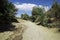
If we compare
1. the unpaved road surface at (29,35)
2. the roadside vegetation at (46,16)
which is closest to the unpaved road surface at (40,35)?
the unpaved road surface at (29,35)

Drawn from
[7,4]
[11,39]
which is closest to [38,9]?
[7,4]

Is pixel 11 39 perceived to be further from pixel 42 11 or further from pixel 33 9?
pixel 33 9

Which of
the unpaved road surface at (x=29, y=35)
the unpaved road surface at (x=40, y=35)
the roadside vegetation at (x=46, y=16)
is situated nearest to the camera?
the unpaved road surface at (x=29, y=35)

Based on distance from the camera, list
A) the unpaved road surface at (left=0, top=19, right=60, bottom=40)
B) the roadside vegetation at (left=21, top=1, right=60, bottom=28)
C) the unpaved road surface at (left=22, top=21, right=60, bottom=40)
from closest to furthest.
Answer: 1. the unpaved road surface at (left=0, top=19, right=60, bottom=40)
2. the unpaved road surface at (left=22, top=21, right=60, bottom=40)
3. the roadside vegetation at (left=21, top=1, right=60, bottom=28)

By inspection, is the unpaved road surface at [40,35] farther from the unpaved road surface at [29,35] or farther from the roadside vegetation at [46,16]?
the roadside vegetation at [46,16]

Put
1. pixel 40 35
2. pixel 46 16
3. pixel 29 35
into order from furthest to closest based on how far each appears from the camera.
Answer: pixel 46 16 → pixel 40 35 → pixel 29 35

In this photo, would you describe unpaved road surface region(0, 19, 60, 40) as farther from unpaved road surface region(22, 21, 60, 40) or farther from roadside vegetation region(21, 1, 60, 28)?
roadside vegetation region(21, 1, 60, 28)

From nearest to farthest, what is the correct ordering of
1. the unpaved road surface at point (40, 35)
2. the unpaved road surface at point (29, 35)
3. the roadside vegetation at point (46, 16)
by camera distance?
1. the unpaved road surface at point (29, 35)
2. the unpaved road surface at point (40, 35)
3. the roadside vegetation at point (46, 16)

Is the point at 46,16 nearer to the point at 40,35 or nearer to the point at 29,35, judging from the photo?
the point at 40,35

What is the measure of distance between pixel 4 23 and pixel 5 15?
478 centimetres

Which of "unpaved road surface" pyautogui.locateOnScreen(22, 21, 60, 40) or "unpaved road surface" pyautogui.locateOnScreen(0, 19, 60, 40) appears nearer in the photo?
"unpaved road surface" pyautogui.locateOnScreen(0, 19, 60, 40)

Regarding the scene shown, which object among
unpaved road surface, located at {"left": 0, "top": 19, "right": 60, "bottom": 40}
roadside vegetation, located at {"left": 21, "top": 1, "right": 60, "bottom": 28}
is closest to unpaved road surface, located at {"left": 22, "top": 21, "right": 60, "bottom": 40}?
unpaved road surface, located at {"left": 0, "top": 19, "right": 60, "bottom": 40}

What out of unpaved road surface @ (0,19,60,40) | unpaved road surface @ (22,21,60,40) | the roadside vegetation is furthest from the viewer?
the roadside vegetation

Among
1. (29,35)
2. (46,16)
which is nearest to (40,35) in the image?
(29,35)
